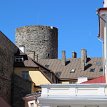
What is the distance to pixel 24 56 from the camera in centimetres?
6506

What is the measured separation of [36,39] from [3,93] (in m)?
29.5

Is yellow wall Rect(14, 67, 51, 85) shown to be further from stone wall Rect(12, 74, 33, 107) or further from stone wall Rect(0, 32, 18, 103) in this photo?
stone wall Rect(12, 74, 33, 107)

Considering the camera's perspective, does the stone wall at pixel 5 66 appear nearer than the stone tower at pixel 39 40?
Yes

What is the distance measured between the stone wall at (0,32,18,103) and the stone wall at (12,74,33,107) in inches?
26.6

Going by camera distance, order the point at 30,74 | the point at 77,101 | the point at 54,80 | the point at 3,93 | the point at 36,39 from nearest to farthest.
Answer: the point at 77,101
the point at 3,93
the point at 30,74
the point at 54,80
the point at 36,39

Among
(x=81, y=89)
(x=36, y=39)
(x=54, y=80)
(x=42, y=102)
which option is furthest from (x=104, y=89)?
(x=36, y=39)

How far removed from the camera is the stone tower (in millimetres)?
83812

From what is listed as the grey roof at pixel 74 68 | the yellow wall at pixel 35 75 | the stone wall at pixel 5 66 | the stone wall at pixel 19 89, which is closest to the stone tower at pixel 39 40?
the grey roof at pixel 74 68

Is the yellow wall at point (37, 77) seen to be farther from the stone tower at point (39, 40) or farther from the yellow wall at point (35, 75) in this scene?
the stone tower at point (39, 40)

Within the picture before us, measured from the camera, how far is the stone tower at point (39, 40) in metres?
83.8

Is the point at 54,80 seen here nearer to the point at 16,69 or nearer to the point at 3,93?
the point at 16,69

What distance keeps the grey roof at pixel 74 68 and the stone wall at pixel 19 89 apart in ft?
42.7

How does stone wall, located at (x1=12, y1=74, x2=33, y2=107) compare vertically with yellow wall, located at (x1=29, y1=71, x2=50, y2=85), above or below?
below

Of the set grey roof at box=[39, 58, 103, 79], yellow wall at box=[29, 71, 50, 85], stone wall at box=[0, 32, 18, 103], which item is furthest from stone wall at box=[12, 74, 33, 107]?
grey roof at box=[39, 58, 103, 79]
